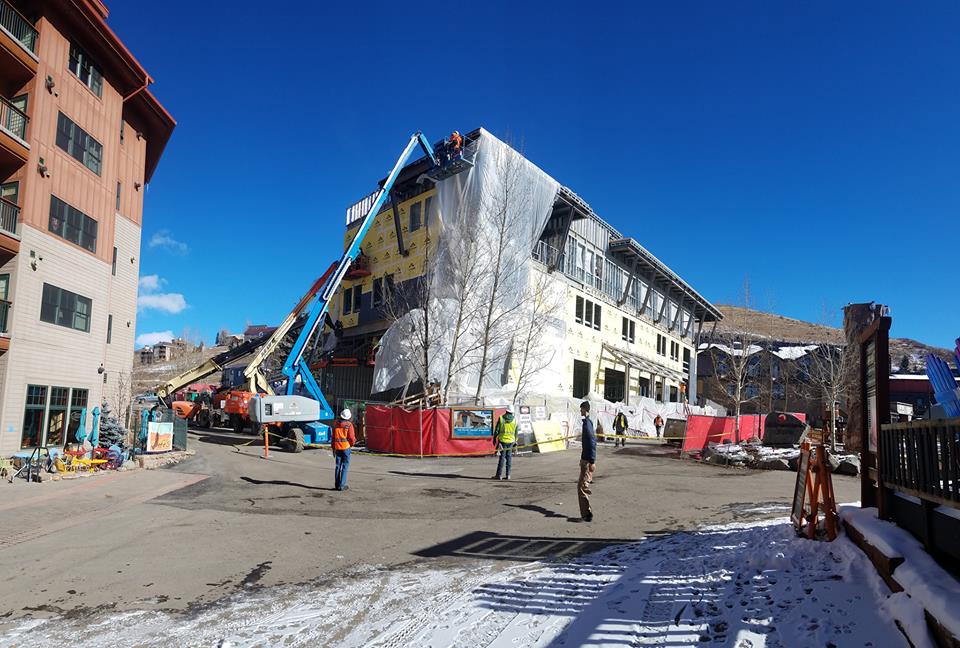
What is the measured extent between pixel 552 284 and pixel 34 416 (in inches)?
943

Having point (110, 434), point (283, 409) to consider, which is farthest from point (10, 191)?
point (283, 409)

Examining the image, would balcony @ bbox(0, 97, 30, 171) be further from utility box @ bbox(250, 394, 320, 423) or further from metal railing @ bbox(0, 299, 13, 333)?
utility box @ bbox(250, 394, 320, 423)

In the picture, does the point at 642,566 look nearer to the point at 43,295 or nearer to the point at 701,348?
the point at 43,295

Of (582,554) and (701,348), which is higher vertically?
(701,348)

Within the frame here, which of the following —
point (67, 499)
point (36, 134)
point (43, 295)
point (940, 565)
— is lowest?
point (67, 499)

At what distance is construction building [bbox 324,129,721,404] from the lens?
32781 mm

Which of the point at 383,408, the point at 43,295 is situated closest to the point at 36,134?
the point at 43,295

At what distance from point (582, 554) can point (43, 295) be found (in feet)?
61.5

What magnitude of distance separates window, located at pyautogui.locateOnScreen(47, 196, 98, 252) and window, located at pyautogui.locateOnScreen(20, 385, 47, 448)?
4957 mm

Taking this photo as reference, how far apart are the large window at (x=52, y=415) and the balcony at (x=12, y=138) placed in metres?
6.65

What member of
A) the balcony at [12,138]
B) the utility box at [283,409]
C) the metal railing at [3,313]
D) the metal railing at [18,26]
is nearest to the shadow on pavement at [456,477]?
the utility box at [283,409]

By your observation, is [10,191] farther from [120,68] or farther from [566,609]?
[566,609]

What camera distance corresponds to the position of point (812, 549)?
6020 millimetres

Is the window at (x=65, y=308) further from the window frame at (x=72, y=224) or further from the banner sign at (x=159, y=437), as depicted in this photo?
the banner sign at (x=159, y=437)
